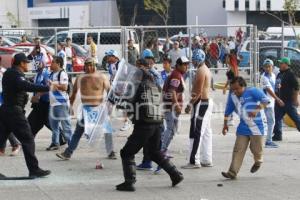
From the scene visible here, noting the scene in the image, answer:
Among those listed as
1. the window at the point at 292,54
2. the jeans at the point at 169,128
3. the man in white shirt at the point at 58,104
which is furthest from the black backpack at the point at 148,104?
the window at the point at 292,54

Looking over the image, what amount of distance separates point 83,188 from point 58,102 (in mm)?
3498

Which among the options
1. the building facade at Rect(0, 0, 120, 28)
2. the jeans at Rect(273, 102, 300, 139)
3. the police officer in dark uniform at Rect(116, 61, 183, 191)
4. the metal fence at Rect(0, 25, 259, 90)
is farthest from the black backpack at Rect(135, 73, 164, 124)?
the building facade at Rect(0, 0, 120, 28)

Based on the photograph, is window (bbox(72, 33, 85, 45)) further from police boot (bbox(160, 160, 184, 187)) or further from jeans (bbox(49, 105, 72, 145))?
police boot (bbox(160, 160, 184, 187))

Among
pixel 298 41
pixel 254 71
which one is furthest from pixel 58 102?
pixel 298 41

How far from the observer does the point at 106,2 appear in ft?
252

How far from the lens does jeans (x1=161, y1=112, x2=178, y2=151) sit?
1138 centimetres

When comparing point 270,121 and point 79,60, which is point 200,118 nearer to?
point 270,121

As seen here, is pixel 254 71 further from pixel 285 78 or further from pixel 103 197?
pixel 103 197

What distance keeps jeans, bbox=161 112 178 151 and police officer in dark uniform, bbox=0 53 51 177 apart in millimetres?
2042

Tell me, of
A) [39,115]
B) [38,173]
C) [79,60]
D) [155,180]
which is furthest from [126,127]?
[79,60]

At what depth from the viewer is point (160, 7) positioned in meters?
66.2

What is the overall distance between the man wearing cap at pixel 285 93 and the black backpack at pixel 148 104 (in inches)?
193

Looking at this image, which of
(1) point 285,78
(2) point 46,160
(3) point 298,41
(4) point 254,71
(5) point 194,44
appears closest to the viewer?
(2) point 46,160

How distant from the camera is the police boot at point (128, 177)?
9359 millimetres
